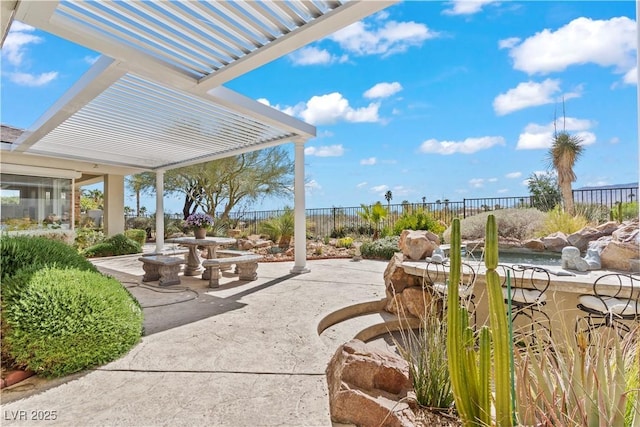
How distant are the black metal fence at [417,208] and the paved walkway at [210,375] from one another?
26.3 feet

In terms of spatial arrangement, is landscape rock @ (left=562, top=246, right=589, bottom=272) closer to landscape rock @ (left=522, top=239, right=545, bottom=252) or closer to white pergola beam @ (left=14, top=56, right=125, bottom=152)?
landscape rock @ (left=522, top=239, right=545, bottom=252)

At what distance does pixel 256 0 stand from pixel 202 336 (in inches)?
129

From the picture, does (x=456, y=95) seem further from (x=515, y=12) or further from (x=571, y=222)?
(x=515, y=12)

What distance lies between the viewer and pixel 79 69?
4477mm

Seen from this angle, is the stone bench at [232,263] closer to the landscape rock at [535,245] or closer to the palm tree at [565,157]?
the landscape rock at [535,245]

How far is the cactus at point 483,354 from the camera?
1.37 meters

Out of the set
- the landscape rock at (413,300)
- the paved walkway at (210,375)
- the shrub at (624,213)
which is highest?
the shrub at (624,213)

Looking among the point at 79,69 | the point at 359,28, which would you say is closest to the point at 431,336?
the point at 359,28

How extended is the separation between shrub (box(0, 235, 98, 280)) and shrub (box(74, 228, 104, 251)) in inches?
333

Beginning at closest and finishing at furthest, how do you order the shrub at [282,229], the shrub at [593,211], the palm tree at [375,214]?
the shrub at [593,211] < the shrub at [282,229] < the palm tree at [375,214]

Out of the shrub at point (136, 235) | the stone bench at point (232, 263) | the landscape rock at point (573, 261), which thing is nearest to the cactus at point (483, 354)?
the landscape rock at point (573, 261)

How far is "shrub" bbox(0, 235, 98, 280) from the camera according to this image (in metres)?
2.81

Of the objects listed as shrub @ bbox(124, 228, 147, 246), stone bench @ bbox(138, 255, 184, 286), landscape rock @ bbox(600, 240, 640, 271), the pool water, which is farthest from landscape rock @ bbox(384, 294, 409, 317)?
shrub @ bbox(124, 228, 147, 246)

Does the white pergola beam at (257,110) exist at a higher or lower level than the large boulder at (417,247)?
higher
